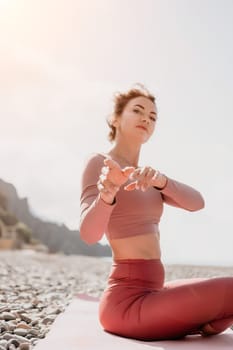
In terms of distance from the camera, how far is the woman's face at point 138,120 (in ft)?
8.92

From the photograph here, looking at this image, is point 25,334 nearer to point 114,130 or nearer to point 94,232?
point 94,232

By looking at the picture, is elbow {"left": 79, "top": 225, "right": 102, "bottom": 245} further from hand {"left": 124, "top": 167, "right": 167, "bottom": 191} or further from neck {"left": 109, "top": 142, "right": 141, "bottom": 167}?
neck {"left": 109, "top": 142, "right": 141, "bottom": 167}

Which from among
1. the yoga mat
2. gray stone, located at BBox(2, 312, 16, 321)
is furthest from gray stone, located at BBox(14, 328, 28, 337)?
gray stone, located at BBox(2, 312, 16, 321)

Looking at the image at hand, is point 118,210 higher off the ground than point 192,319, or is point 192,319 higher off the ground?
point 118,210

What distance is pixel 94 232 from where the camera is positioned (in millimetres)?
2320

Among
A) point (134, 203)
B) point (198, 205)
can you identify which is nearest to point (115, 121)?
point (134, 203)

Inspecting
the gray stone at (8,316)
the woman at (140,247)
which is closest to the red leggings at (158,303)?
the woman at (140,247)

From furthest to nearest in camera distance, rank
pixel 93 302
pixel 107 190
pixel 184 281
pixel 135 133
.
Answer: pixel 93 302, pixel 135 133, pixel 184 281, pixel 107 190

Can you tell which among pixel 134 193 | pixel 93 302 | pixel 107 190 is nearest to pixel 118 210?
pixel 134 193

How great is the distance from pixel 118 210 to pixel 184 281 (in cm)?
44

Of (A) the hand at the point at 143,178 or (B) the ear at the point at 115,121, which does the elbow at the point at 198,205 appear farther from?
(B) the ear at the point at 115,121

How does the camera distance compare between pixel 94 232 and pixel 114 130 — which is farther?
pixel 114 130

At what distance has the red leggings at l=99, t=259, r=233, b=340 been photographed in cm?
231

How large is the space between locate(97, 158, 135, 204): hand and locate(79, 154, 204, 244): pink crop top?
176mm
